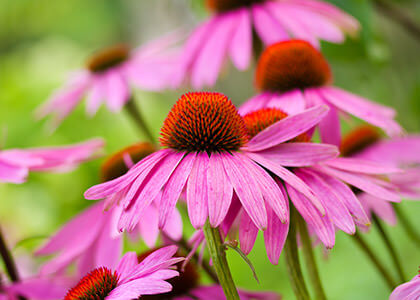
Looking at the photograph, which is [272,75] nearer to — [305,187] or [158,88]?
[305,187]

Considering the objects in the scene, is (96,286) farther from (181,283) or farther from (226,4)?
(226,4)

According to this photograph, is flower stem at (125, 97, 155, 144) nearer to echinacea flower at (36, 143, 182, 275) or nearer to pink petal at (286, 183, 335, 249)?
echinacea flower at (36, 143, 182, 275)

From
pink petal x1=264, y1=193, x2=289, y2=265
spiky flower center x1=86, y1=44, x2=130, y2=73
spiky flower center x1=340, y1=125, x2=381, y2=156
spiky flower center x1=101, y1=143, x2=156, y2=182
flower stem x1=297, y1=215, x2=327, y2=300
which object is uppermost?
spiky flower center x1=86, y1=44, x2=130, y2=73

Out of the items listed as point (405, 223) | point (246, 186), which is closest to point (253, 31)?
point (405, 223)

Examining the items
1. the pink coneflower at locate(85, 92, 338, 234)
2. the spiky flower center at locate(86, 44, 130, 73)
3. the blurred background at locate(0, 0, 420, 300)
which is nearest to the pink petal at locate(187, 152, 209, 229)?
the pink coneflower at locate(85, 92, 338, 234)

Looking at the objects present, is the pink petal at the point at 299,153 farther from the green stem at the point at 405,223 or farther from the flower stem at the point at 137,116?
the flower stem at the point at 137,116
